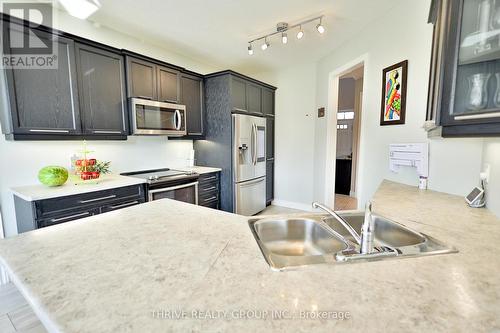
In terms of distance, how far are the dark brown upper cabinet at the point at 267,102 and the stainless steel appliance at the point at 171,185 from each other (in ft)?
6.25

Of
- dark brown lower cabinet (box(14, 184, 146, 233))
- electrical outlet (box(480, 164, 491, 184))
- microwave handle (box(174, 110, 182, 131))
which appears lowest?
dark brown lower cabinet (box(14, 184, 146, 233))

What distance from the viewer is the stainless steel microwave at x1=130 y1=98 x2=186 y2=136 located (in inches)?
103

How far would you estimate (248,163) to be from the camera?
3.60 meters

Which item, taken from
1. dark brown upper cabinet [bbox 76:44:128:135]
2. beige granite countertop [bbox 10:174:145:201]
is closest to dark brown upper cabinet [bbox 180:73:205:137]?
dark brown upper cabinet [bbox 76:44:128:135]

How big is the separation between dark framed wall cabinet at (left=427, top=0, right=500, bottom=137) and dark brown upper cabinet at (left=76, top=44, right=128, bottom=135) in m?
2.83

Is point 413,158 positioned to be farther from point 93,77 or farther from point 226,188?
point 93,77

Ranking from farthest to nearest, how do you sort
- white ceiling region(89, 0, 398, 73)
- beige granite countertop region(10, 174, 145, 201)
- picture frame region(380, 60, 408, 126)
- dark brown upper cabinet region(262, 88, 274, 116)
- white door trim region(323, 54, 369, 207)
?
1. dark brown upper cabinet region(262, 88, 274, 116)
2. white door trim region(323, 54, 369, 207)
3. white ceiling region(89, 0, 398, 73)
4. picture frame region(380, 60, 408, 126)
5. beige granite countertop region(10, 174, 145, 201)

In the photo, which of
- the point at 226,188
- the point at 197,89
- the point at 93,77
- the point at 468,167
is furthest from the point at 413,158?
the point at 93,77

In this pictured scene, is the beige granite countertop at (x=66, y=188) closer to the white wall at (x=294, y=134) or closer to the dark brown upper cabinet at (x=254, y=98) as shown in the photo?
the dark brown upper cabinet at (x=254, y=98)

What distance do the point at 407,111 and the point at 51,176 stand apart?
330 centimetres

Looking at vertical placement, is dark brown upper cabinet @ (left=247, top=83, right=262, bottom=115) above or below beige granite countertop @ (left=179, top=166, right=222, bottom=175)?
above

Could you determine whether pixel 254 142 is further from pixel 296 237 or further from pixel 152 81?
pixel 296 237

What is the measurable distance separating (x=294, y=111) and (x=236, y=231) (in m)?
3.62

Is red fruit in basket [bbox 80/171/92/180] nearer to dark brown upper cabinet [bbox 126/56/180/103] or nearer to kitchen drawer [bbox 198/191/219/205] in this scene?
dark brown upper cabinet [bbox 126/56/180/103]
